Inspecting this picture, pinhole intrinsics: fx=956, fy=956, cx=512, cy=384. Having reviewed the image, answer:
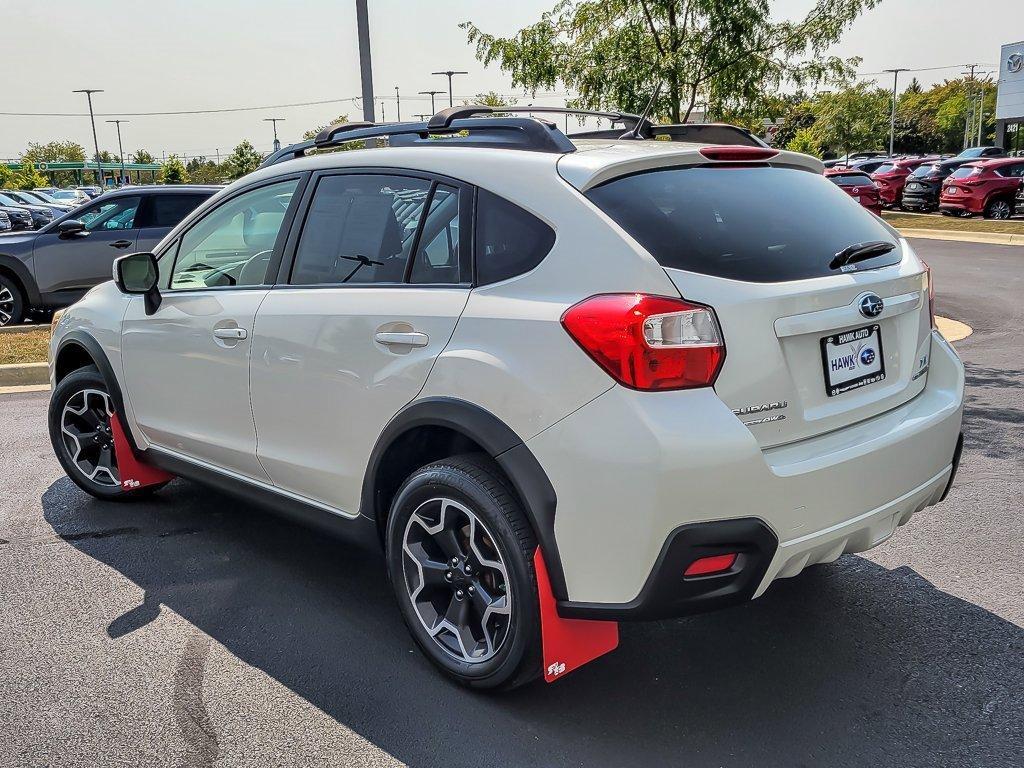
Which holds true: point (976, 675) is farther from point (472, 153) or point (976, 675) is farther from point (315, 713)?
point (472, 153)

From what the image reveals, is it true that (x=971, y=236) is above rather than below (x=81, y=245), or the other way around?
below

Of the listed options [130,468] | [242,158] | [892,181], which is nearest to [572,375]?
[130,468]

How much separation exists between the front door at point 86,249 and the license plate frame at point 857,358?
10573mm

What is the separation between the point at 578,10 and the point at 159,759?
24.7ft

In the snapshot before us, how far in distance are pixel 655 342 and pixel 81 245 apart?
36.0ft

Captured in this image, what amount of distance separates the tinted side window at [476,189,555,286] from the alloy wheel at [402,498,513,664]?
2.50 feet

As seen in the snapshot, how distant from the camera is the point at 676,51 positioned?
8148mm

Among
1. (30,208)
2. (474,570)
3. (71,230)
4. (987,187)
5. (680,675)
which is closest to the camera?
(474,570)

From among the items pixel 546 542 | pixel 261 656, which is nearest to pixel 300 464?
pixel 261 656

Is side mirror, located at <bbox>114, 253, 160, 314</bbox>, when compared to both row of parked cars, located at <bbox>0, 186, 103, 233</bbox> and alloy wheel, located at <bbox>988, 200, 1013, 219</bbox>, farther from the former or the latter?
alloy wheel, located at <bbox>988, 200, 1013, 219</bbox>

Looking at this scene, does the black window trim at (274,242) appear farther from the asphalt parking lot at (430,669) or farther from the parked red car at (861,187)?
the parked red car at (861,187)

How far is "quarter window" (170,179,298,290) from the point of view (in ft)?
13.3

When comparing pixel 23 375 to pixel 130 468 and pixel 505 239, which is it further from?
pixel 505 239

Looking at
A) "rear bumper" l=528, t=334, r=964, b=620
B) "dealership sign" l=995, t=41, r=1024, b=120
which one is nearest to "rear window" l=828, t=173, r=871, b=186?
"rear bumper" l=528, t=334, r=964, b=620
